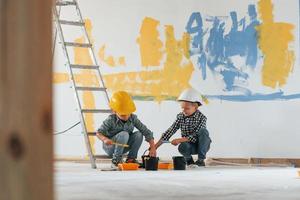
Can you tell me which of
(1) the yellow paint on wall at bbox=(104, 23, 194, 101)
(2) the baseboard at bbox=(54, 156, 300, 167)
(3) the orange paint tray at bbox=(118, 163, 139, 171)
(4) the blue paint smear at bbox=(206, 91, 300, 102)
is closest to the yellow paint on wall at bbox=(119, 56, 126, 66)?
(1) the yellow paint on wall at bbox=(104, 23, 194, 101)

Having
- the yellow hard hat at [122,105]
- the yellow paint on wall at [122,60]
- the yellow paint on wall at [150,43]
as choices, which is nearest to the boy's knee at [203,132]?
the yellow hard hat at [122,105]

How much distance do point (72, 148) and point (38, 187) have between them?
553 centimetres

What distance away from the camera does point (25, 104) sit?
2.34 ft

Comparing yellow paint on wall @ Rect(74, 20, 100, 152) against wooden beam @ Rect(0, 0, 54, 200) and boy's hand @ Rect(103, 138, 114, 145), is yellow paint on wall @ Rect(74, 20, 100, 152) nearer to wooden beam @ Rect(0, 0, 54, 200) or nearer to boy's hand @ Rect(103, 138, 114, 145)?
boy's hand @ Rect(103, 138, 114, 145)

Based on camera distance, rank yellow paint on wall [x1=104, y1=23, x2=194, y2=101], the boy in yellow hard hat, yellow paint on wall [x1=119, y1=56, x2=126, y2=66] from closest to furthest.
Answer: the boy in yellow hard hat, yellow paint on wall [x1=104, y1=23, x2=194, y2=101], yellow paint on wall [x1=119, y1=56, x2=126, y2=66]

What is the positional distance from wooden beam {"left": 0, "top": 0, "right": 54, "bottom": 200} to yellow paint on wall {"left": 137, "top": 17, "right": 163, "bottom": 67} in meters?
5.20

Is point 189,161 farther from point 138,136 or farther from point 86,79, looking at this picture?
point 86,79

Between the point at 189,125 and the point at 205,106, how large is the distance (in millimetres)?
438

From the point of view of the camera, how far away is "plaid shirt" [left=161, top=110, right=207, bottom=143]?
5.27 meters

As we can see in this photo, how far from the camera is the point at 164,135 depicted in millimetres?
5375

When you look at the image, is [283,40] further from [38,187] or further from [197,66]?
[38,187]

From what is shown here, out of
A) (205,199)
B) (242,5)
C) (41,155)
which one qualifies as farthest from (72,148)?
(41,155)

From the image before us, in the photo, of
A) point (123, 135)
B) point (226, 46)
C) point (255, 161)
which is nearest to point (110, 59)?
point (226, 46)

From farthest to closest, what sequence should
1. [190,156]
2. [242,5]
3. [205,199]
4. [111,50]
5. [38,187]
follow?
1. [111,50]
2. [242,5]
3. [190,156]
4. [205,199]
5. [38,187]
